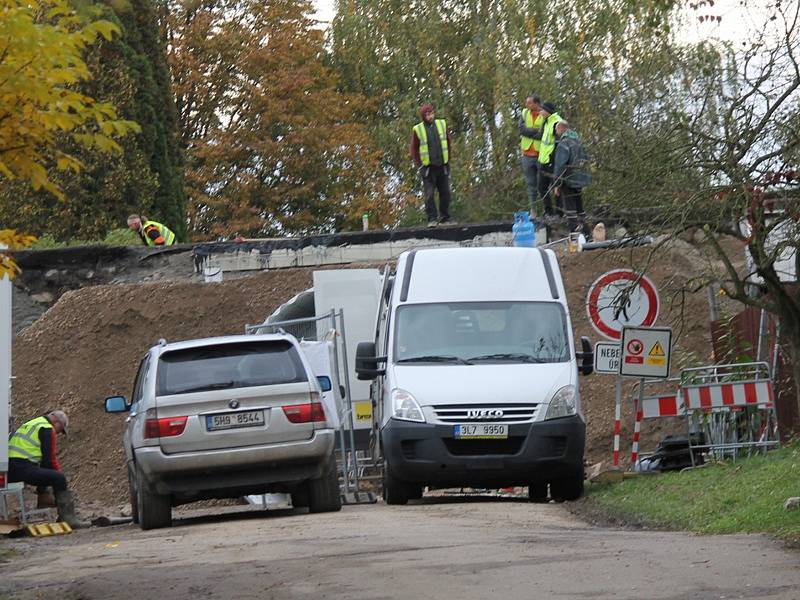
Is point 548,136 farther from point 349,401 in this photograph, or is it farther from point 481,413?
point 481,413

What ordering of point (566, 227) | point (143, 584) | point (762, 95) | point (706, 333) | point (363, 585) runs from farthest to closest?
Result: point (566, 227), point (706, 333), point (762, 95), point (143, 584), point (363, 585)

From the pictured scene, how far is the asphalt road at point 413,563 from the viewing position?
9594 mm

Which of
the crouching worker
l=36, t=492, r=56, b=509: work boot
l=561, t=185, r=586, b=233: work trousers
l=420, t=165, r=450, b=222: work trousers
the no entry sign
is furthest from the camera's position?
l=420, t=165, r=450, b=222: work trousers

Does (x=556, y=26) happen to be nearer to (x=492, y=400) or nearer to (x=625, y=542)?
(x=492, y=400)

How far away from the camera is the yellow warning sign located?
2145 centimetres

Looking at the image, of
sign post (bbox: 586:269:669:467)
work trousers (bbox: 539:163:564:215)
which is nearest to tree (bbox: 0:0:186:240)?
work trousers (bbox: 539:163:564:215)

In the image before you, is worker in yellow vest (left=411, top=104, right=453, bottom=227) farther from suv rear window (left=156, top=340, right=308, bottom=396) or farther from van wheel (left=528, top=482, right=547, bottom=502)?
suv rear window (left=156, top=340, right=308, bottom=396)

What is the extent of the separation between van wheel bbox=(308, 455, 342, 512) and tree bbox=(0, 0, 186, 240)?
2492 cm

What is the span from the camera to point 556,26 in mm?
53000

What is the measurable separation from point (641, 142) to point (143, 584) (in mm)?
7815

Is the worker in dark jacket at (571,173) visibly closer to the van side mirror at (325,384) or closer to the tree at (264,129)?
the van side mirror at (325,384)

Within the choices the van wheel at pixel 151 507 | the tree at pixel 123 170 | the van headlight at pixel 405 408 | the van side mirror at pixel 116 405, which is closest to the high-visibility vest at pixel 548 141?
the van headlight at pixel 405 408

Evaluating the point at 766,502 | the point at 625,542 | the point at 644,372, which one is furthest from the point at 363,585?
the point at 644,372

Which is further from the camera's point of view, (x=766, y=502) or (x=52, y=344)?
(x=52, y=344)
